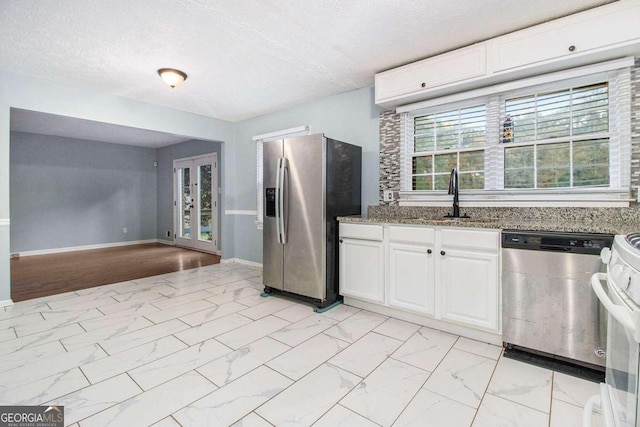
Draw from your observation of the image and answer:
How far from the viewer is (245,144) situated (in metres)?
5.16

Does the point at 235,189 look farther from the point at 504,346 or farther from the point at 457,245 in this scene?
the point at 504,346

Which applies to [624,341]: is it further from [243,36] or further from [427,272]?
[243,36]

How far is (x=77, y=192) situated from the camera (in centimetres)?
666

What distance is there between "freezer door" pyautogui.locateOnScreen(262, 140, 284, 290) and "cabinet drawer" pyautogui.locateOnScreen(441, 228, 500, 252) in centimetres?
171

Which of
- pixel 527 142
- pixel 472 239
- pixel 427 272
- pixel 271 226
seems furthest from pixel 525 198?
pixel 271 226

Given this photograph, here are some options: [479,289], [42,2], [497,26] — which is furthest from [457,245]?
[42,2]

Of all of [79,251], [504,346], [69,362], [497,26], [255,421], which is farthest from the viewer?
[79,251]

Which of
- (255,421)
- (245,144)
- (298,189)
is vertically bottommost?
(255,421)

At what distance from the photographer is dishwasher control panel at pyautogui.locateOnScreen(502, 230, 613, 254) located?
184 cm

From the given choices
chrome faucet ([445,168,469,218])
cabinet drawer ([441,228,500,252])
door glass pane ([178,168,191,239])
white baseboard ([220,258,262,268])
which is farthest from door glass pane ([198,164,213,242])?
cabinet drawer ([441,228,500,252])

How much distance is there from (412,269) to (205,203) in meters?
5.20

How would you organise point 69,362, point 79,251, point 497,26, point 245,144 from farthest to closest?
point 79,251
point 245,144
point 497,26
point 69,362

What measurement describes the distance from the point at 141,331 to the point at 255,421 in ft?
5.10

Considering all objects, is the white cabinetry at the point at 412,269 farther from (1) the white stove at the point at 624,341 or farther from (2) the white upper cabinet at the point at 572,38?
(2) the white upper cabinet at the point at 572,38
